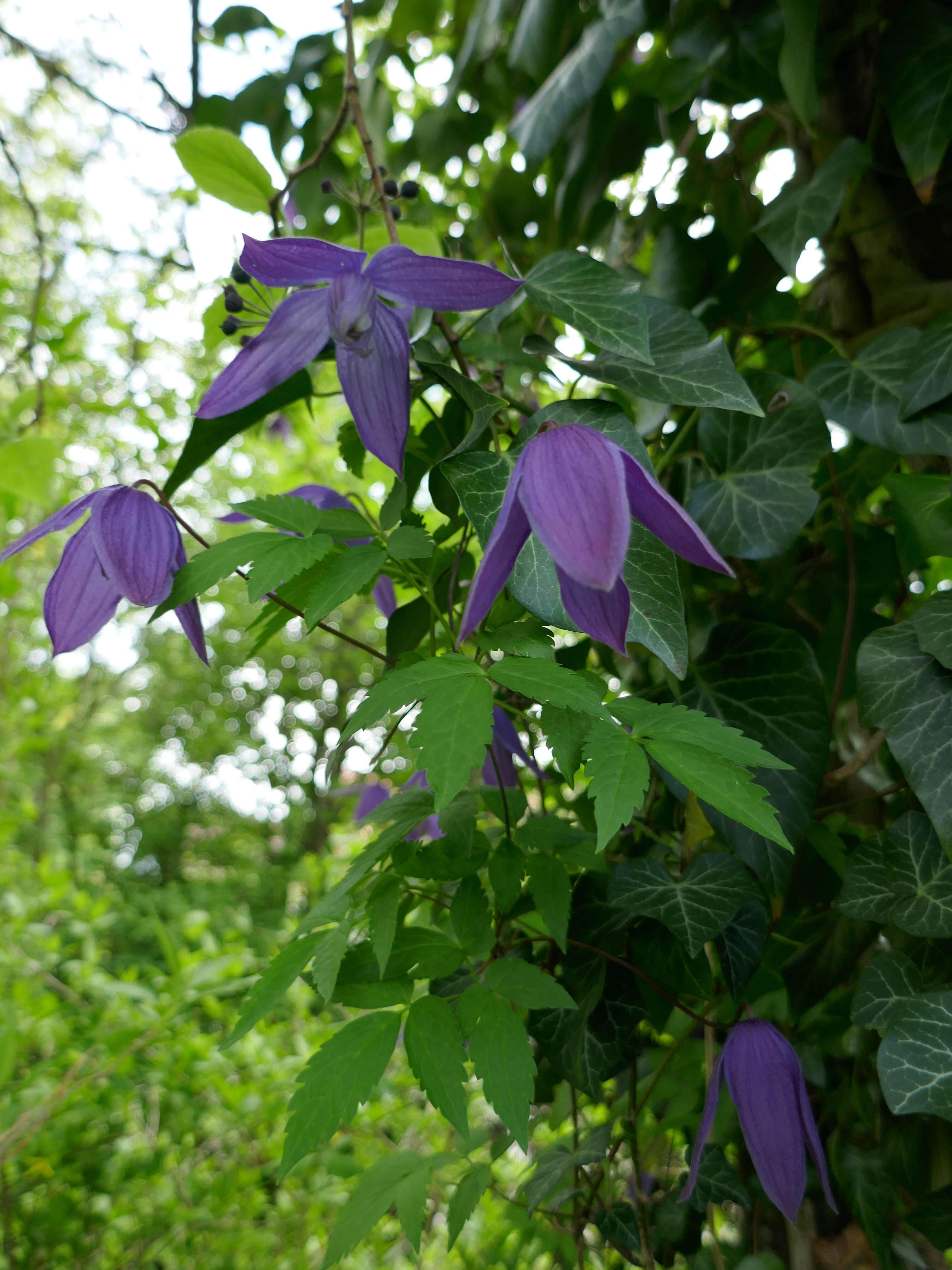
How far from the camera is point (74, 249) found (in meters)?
1.57

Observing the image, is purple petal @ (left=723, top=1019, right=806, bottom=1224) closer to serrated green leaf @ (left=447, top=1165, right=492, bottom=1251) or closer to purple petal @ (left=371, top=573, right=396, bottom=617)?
serrated green leaf @ (left=447, top=1165, right=492, bottom=1251)

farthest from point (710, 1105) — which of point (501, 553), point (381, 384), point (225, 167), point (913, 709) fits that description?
point (225, 167)

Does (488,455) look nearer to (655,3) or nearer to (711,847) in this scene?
(711,847)

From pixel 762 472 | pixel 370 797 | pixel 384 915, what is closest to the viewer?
pixel 384 915

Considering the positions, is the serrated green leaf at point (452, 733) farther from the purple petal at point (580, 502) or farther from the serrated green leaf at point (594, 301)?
the serrated green leaf at point (594, 301)

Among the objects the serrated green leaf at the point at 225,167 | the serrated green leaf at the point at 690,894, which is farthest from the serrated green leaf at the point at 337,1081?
the serrated green leaf at the point at 225,167

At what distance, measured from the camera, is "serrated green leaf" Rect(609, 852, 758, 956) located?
1.41ft

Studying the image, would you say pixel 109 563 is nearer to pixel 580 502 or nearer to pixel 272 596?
pixel 272 596

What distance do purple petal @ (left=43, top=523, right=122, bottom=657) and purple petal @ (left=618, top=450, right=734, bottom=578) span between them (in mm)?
287

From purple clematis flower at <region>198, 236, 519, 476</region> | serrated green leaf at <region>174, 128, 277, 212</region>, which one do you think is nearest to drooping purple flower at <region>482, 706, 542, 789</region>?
purple clematis flower at <region>198, 236, 519, 476</region>

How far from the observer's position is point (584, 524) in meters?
0.32

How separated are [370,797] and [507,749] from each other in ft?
0.74

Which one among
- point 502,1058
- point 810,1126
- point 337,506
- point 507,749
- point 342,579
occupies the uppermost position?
point 337,506

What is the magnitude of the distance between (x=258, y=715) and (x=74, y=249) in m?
7.55
